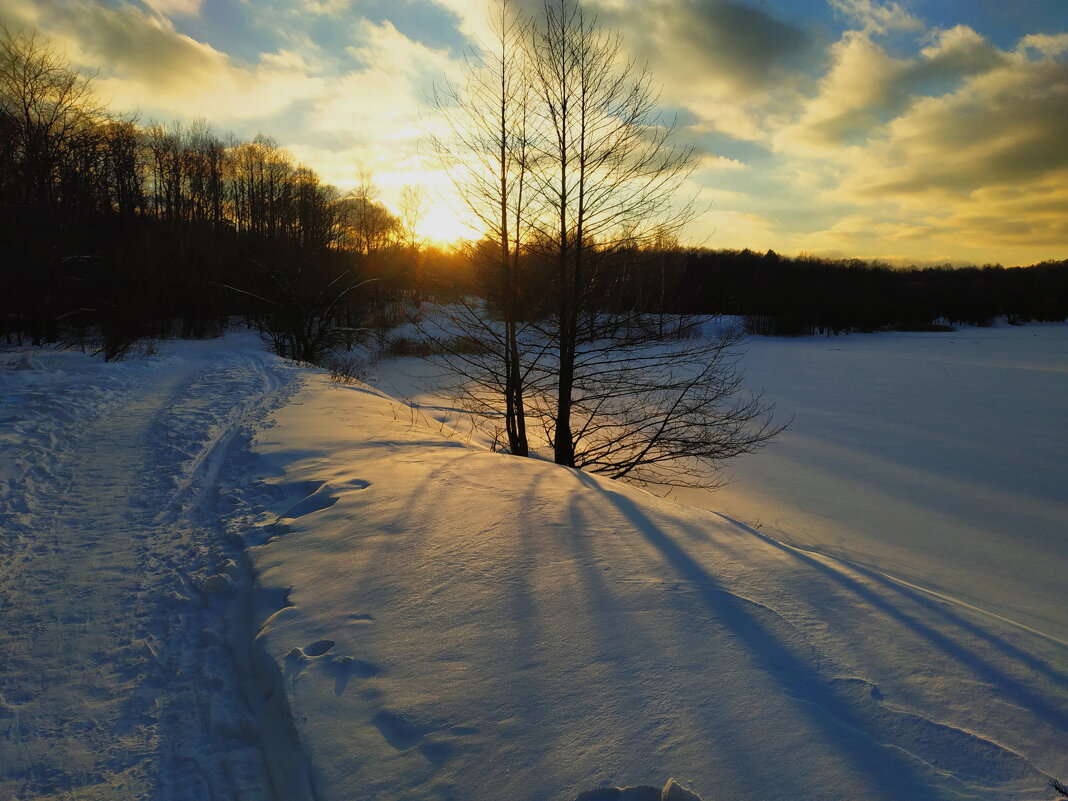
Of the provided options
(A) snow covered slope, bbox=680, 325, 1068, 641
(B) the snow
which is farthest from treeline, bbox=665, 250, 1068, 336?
(B) the snow

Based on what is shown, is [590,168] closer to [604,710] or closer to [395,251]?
A: [604,710]

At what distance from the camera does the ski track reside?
236 centimetres

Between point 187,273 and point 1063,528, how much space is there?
3702cm

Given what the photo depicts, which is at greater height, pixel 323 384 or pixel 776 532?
pixel 323 384

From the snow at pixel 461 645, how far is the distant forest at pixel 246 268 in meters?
5.07

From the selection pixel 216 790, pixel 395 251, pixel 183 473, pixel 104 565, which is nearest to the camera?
pixel 216 790

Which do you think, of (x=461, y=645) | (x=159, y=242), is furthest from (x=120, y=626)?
(x=159, y=242)

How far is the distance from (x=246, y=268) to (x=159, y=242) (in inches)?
232

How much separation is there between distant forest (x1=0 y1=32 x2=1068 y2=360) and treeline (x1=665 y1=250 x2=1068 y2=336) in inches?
7.9

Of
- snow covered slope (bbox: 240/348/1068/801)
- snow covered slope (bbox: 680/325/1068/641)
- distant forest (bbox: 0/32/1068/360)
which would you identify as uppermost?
distant forest (bbox: 0/32/1068/360)

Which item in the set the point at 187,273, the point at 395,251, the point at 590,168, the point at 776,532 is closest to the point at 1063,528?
the point at 776,532

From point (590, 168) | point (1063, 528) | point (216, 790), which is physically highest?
point (590, 168)

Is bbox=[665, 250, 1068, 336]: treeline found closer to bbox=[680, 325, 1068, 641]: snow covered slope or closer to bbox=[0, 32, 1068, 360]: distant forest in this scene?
bbox=[0, 32, 1068, 360]: distant forest

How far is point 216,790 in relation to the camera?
2273 mm
